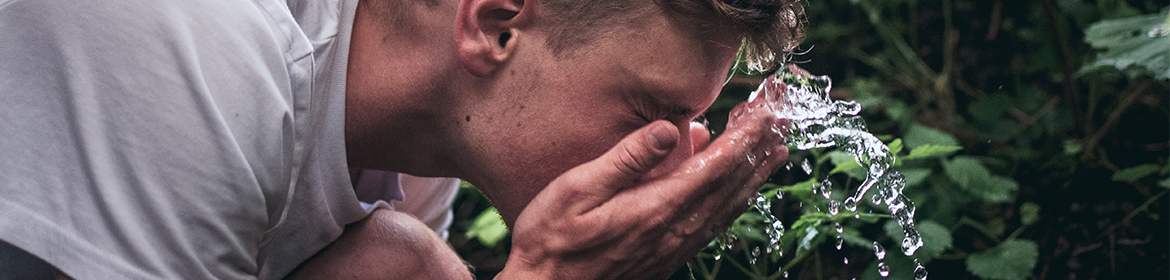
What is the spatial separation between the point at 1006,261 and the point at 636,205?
825 millimetres

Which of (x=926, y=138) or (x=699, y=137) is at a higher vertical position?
(x=699, y=137)

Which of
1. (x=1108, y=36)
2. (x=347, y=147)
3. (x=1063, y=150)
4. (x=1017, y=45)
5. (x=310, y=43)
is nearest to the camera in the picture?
(x=310, y=43)

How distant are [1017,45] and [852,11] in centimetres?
61

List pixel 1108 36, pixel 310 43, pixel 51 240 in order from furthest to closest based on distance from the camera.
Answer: pixel 1108 36
pixel 310 43
pixel 51 240

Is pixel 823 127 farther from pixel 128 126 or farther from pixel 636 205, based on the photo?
pixel 128 126

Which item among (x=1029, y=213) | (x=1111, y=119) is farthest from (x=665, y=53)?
(x=1111, y=119)

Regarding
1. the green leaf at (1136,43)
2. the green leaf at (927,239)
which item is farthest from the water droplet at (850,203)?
the green leaf at (1136,43)

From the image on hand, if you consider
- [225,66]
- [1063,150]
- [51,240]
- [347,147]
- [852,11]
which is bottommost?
[852,11]

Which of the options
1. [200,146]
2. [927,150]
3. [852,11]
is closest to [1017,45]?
[852,11]

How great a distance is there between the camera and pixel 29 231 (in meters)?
0.87

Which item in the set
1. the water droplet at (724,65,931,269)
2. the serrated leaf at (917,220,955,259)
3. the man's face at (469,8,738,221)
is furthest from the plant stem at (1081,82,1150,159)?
the man's face at (469,8,738,221)

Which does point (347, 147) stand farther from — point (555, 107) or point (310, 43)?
point (555, 107)

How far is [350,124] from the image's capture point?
1234mm

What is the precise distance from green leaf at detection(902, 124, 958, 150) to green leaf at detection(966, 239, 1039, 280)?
29cm
